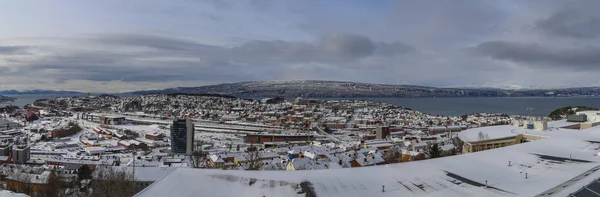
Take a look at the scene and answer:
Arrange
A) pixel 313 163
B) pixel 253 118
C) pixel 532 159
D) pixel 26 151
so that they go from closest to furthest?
pixel 532 159 < pixel 313 163 < pixel 26 151 < pixel 253 118

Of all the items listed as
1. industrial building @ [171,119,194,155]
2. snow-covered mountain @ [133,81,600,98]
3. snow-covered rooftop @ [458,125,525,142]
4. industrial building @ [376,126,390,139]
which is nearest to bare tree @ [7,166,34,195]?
Result: industrial building @ [171,119,194,155]

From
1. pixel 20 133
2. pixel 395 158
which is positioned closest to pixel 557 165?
pixel 395 158

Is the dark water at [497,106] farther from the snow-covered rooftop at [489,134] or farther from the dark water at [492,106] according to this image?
the snow-covered rooftop at [489,134]

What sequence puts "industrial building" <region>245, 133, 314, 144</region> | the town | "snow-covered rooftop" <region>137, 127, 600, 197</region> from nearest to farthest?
1. "snow-covered rooftop" <region>137, 127, 600, 197</region>
2. the town
3. "industrial building" <region>245, 133, 314, 144</region>

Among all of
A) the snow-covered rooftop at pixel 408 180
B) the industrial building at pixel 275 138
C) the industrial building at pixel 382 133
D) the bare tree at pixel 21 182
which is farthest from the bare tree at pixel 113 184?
the industrial building at pixel 382 133

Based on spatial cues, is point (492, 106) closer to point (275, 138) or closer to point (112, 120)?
point (275, 138)

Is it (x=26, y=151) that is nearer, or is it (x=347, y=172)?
(x=347, y=172)

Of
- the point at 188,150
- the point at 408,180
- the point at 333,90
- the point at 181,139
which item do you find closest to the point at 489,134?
the point at 408,180

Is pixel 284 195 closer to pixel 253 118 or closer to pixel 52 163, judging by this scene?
pixel 52 163

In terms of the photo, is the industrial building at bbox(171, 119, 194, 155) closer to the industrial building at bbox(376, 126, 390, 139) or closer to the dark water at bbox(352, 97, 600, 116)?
the industrial building at bbox(376, 126, 390, 139)
